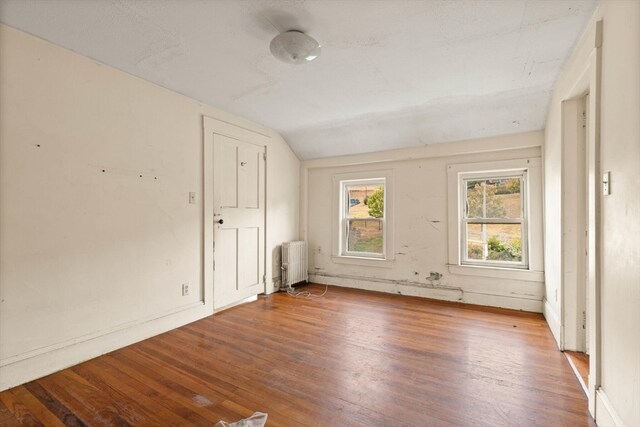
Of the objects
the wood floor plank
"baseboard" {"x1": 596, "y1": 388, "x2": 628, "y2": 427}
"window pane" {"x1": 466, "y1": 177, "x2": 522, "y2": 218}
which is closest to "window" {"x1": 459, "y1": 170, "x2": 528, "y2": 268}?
"window pane" {"x1": 466, "y1": 177, "x2": 522, "y2": 218}

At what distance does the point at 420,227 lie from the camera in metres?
4.11

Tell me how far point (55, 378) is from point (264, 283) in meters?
2.36

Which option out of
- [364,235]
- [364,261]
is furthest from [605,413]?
[364,235]

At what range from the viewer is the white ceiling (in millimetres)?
1815

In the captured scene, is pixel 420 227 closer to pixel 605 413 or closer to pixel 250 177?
pixel 250 177

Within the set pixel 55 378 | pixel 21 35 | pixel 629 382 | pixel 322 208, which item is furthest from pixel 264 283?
pixel 629 382

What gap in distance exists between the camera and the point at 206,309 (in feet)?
10.9

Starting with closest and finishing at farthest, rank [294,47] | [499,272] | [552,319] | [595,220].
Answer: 1. [595,220]
2. [294,47]
3. [552,319]
4. [499,272]

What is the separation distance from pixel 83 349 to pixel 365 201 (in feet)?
12.0

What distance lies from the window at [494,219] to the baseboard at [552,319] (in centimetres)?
52

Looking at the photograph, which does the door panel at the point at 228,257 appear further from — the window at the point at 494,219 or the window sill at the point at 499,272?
the window at the point at 494,219

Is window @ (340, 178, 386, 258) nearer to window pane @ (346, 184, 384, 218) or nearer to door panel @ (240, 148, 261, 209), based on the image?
window pane @ (346, 184, 384, 218)

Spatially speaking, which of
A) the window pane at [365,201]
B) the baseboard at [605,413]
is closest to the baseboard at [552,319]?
the baseboard at [605,413]

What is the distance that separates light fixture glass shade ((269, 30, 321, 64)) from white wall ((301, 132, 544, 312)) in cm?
240
